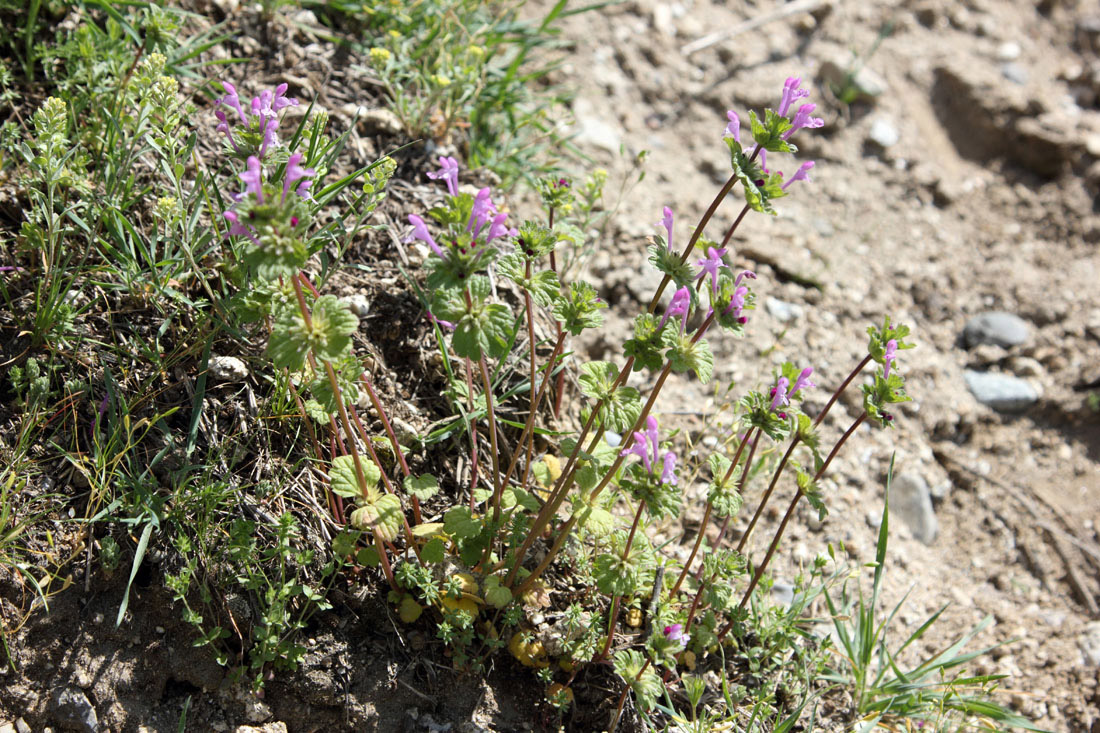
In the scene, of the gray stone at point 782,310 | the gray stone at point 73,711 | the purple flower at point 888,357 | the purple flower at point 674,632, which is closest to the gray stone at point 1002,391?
the gray stone at point 782,310

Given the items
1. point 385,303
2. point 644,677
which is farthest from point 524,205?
point 644,677

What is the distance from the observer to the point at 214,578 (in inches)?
94.1

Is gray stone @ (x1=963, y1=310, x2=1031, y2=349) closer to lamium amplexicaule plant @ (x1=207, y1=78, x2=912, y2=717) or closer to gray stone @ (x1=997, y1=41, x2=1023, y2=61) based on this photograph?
lamium amplexicaule plant @ (x1=207, y1=78, x2=912, y2=717)

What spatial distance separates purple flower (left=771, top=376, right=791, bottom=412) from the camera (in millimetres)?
2277

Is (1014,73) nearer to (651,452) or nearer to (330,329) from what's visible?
(651,452)

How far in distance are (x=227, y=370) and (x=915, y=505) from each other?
2977 mm

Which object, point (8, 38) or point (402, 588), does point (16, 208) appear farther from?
point (402, 588)

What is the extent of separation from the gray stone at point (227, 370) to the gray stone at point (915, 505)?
281 centimetres

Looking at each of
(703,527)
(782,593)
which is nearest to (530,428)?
(703,527)

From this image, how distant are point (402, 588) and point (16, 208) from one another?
1.91 metres

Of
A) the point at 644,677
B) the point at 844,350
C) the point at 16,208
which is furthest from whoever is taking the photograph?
the point at 844,350

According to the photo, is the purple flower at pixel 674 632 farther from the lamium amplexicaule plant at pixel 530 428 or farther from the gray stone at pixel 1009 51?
the gray stone at pixel 1009 51

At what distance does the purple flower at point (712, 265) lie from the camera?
6.57ft

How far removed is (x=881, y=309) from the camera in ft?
13.4
